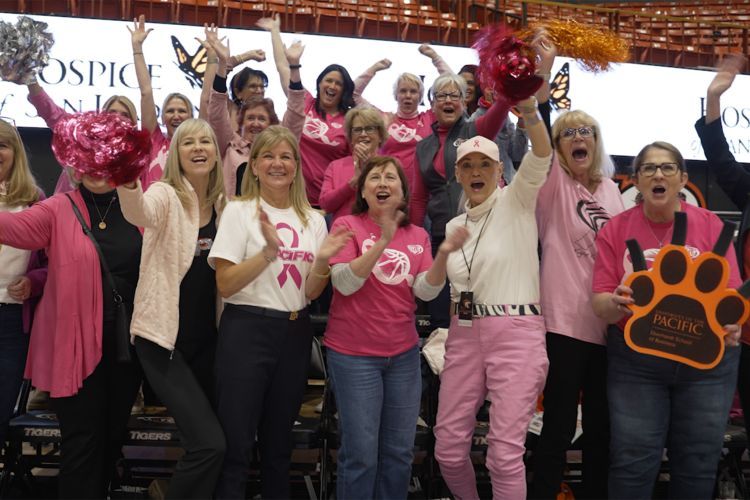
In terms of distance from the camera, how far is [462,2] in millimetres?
8297

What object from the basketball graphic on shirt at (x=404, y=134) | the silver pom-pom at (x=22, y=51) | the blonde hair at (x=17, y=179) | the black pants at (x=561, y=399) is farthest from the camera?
the basketball graphic on shirt at (x=404, y=134)

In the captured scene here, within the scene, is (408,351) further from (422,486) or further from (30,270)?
(30,270)

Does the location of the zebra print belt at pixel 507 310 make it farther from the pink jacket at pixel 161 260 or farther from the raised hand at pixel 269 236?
the pink jacket at pixel 161 260

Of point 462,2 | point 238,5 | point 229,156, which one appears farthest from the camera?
point 462,2

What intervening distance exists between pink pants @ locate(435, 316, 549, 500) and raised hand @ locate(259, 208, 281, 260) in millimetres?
787

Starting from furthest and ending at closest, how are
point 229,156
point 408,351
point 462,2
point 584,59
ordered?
1. point 462,2
2. point 229,156
3. point 584,59
4. point 408,351

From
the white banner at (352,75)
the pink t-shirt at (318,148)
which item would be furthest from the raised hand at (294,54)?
the white banner at (352,75)

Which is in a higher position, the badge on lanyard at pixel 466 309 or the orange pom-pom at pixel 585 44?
the orange pom-pom at pixel 585 44

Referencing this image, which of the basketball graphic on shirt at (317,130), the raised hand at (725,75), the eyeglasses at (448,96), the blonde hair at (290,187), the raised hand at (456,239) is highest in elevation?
the raised hand at (725,75)

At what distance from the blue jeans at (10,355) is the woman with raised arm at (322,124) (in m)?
1.72

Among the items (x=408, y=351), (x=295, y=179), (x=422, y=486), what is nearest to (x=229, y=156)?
(x=295, y=179)

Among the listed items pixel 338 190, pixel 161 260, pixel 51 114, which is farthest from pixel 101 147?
pixel 51 114

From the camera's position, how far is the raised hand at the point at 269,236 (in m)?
2.73

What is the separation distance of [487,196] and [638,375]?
35.0 inches
